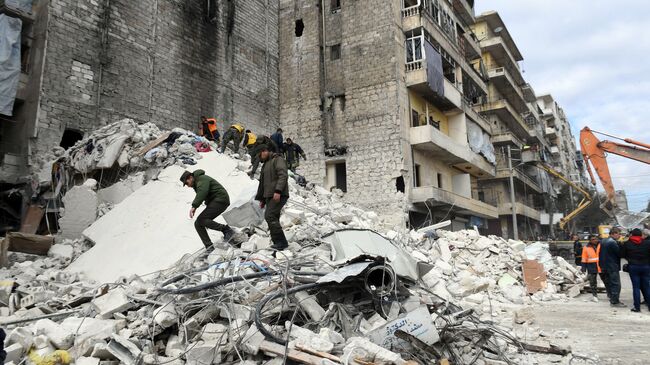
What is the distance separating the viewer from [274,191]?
5898 mm

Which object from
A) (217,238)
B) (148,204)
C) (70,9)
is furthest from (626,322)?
(70,9)

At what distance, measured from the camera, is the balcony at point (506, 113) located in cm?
2804

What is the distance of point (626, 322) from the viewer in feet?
20.1

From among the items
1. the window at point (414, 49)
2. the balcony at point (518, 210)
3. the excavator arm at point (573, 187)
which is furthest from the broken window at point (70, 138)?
the excavator arm at point (573, 187)

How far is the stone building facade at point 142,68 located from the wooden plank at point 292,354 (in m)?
11.7

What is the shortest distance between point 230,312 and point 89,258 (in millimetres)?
4883

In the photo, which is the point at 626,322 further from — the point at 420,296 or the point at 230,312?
the point at 230,312

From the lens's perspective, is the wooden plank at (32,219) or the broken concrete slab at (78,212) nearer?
the broken concrete slab at (78,212)

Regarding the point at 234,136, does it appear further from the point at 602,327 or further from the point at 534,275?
the point at 602,327

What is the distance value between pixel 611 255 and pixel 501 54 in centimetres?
2628

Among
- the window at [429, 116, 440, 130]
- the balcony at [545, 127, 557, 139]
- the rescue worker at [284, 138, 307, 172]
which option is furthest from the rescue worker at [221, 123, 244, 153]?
the balcony at [545, 127, 557, 139]

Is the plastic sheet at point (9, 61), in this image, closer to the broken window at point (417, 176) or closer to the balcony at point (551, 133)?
the broken window at point (417, 176)

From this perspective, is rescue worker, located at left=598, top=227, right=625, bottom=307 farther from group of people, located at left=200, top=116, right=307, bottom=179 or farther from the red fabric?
the red fabric

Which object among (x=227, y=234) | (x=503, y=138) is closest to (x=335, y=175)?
(x=227, y=234)
